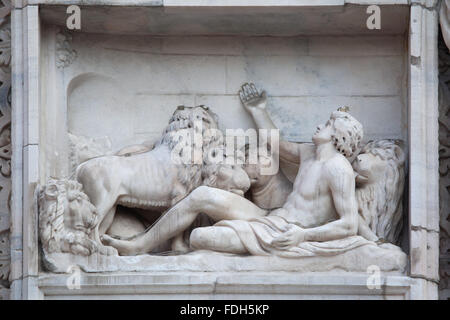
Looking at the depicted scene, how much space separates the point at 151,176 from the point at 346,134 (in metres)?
1.31

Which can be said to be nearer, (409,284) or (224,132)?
(409,284)

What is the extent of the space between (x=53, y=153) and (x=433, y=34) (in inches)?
103

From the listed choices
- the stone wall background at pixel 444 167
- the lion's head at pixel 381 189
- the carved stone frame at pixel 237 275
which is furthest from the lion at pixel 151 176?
the stone wall background at pixel 444 167

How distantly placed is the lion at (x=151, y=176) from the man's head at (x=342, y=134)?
1.92 ft

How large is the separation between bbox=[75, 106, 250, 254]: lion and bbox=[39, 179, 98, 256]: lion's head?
22cm

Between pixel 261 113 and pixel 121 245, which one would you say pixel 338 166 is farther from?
pixel 121 245

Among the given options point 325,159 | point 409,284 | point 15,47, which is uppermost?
point 15,47

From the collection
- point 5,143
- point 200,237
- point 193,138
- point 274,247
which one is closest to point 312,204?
point 274,247

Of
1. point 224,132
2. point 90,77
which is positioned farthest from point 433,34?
point 90,77

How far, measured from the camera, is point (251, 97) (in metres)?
12.4

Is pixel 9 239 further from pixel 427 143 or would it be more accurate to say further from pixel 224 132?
pixel 427 143

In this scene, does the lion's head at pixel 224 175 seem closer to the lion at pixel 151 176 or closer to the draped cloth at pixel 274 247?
the lion at pixel 151 176

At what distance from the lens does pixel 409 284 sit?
11.6 metres

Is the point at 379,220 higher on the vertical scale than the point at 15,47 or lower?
lower
